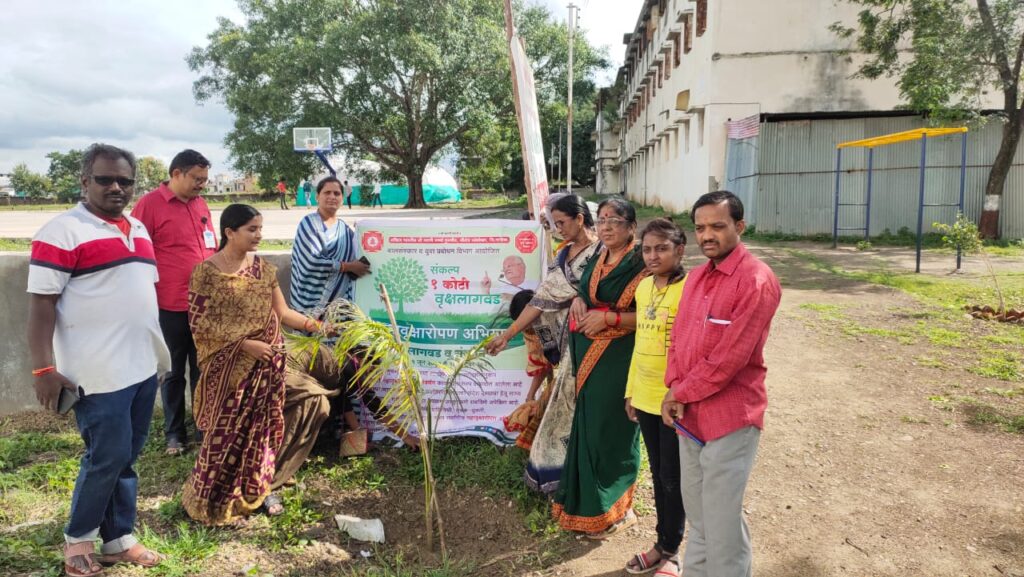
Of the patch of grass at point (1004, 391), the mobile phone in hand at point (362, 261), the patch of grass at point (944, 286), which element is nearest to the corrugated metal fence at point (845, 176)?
the patch of grass at point (944, 286)

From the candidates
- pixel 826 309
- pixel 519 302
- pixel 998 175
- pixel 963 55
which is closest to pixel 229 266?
pixel 519 302

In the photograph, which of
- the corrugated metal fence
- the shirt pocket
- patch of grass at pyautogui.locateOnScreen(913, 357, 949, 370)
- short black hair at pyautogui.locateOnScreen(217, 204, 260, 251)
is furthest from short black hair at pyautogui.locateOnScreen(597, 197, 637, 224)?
the corrugated metal fence

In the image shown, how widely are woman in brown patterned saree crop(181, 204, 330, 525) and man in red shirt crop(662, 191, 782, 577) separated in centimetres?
211

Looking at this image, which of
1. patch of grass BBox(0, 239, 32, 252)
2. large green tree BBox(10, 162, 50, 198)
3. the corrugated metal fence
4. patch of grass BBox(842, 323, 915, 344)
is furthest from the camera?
large green tree BBox(10, 162, 50, 198)

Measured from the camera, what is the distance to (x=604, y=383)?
300 cm

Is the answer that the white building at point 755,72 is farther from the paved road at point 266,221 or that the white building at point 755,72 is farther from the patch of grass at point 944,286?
the paved road at point 266,221

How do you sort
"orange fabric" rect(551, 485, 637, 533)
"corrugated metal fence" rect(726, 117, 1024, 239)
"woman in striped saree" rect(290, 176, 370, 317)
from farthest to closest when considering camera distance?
1. "corrugated metal fence" rect(726, 117, 1024, 239)
2. "woman in striped saree" rect(290, 176, 370, 317)
3. "orange fabric" rect(551, 485, 637, 533)

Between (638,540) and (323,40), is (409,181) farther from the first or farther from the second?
(638,540)

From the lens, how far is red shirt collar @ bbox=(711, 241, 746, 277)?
2.15 m

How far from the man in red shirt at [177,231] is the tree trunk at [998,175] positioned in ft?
47.6

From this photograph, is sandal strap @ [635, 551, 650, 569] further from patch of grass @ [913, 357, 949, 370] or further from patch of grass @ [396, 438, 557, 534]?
patch of grass @ [913, 357, 949, 370]

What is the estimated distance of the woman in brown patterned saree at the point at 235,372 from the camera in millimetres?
3178

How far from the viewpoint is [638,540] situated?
3.15 metres

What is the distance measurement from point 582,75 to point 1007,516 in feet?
98.3
